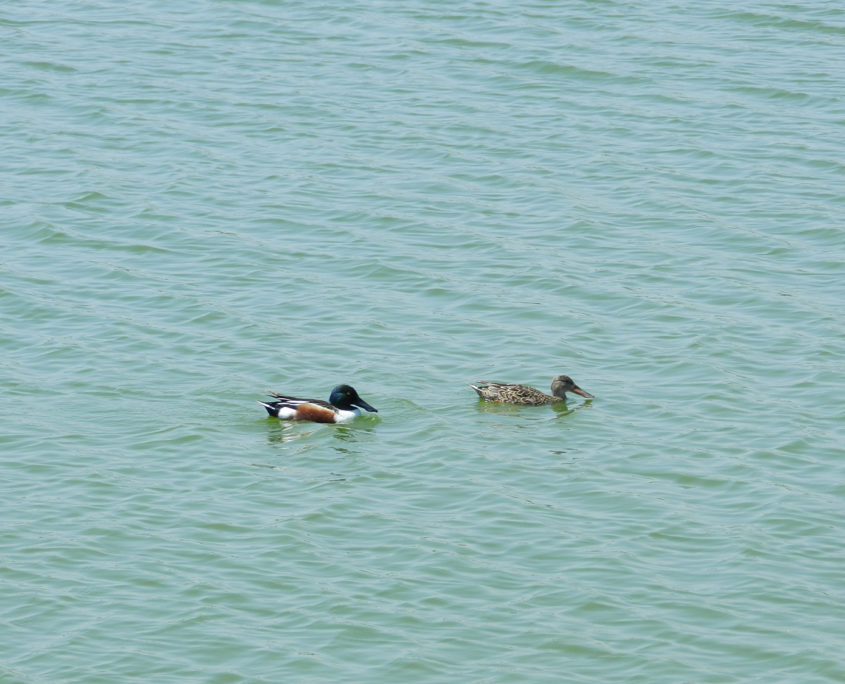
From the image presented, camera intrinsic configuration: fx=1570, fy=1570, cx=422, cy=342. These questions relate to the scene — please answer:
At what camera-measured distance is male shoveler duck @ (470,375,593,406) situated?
17344 mm

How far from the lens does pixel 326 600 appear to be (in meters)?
13.3

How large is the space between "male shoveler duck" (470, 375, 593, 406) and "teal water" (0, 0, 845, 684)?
199mm

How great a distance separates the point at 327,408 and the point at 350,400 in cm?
27

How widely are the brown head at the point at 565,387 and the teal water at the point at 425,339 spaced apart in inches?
7.0

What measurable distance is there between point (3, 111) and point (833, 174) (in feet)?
46.3

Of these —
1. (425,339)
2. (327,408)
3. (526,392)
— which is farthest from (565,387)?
(327,408)

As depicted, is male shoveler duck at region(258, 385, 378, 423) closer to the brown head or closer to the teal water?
the teal water

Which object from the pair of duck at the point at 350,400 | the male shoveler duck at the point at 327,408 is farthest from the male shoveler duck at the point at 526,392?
the male shoveler duck at the point at 327,408

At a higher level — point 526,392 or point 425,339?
point 425,339

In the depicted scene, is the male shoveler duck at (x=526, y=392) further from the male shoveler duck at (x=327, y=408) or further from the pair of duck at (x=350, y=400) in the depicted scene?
the male shoveler duck at (x=327, y=408)

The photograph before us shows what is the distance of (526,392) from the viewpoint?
1758 cm

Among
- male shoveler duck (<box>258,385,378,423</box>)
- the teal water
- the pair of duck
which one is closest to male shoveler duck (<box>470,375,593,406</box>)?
the pair of duck

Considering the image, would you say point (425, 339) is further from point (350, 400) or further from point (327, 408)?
point (327, 408)

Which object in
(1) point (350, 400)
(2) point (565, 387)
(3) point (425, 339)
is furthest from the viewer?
(3) point (425, 339)
